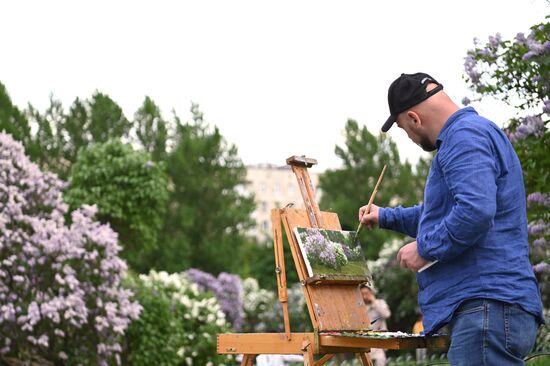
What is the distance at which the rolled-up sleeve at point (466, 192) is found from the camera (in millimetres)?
3127

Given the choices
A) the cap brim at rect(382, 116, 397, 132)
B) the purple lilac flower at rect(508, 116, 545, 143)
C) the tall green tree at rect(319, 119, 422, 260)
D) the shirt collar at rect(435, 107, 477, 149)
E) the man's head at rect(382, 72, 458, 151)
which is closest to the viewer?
the shirt collar at rect(435, 107, 477, 149)

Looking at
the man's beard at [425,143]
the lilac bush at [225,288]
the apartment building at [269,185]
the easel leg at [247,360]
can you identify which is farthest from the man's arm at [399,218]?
the apartment building at [269,185]

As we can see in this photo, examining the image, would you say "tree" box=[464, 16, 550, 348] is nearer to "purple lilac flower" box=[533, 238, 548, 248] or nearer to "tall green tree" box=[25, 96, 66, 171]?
"purple lilac flower" box=[533, 238, 548, 248]

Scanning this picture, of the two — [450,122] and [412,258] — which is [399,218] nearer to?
[412,258]

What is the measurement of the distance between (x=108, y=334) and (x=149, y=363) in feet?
3.77

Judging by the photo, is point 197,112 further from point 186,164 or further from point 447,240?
point 447,240

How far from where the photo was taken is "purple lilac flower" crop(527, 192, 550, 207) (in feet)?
23.2

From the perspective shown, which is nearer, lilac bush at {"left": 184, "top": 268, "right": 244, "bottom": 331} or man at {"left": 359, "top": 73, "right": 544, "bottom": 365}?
man at {"left": 359, "top": 73, "right": 544, "bottom": 365}

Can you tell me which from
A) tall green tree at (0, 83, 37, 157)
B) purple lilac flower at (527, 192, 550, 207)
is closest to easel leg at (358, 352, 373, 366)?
purple lilac flower at (527, 192, 550, 207)

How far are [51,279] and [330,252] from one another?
278 inches

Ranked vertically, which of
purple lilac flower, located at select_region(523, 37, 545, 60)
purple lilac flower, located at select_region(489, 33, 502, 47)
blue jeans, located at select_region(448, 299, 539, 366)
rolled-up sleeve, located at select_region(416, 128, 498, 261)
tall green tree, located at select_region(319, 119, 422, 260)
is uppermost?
tall green tree, located at select_region(319, 119, 422, 260)

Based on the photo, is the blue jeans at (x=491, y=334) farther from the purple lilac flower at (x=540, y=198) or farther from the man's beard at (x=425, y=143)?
the purple lilac flower at (x=540, y=198)

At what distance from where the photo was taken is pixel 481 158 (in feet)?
10.5

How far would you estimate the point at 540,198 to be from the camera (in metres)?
7.08
